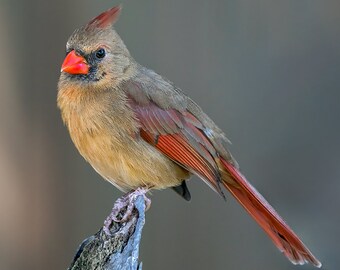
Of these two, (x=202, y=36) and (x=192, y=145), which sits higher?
(x=202, y=36)

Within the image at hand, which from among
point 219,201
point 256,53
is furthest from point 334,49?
point 219,201

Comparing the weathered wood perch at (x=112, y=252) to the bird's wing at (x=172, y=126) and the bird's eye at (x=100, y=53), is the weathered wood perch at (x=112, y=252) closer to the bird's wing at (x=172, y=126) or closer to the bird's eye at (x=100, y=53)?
the bird's wing at (x=172, y=126)

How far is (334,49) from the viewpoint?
362cm

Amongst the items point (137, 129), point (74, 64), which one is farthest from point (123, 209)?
point (74, 64)

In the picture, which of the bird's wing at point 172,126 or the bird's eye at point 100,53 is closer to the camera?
the bird's wing at point 172,126

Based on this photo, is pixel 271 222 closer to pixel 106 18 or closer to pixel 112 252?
pixel 112 252

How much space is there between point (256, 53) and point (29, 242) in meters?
→ 1.24

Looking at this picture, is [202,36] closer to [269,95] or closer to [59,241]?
[269,95]

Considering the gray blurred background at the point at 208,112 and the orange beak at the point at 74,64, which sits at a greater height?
the orange beak at the point at 74,64

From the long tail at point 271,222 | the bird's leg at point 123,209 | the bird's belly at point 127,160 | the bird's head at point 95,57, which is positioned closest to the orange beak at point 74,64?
the bird's head at point 95,57

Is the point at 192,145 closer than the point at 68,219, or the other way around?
the point at 192,145

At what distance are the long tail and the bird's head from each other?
0.52 metres

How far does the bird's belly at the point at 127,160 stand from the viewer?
10.0 feet

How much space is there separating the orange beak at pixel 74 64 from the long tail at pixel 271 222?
1.97 feet
